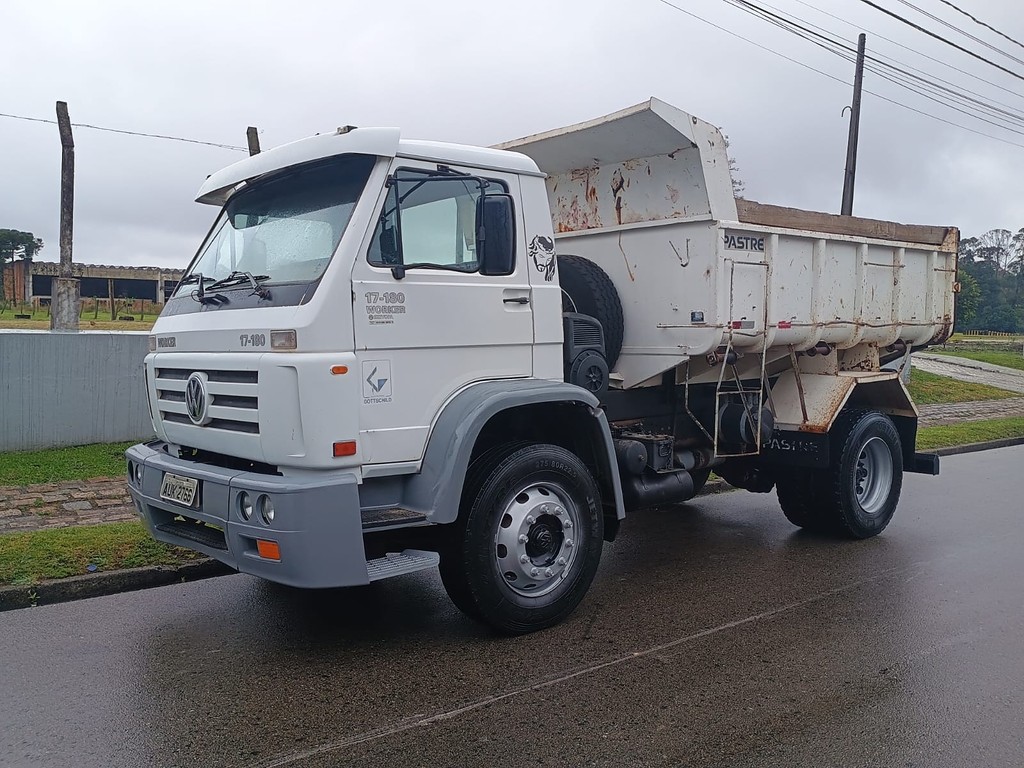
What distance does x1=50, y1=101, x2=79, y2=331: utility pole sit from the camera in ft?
33.8

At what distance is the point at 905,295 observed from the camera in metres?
7.88

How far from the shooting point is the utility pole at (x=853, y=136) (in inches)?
739

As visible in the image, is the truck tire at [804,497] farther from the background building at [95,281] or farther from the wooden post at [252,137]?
the background building at [95,281]

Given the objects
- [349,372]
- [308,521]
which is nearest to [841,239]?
[349,372]

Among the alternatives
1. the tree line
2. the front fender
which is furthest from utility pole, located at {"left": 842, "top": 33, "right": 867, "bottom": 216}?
the tree line

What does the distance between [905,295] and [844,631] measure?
3658 millimetres

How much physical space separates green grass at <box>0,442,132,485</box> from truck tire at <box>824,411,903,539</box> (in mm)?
6539

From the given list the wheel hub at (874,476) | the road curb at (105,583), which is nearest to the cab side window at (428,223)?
the road curb at (105,583)

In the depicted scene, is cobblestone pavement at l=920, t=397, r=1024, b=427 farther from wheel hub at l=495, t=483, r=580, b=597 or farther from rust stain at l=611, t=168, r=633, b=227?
wheel hub at l=495, t=483, r=580, b=597

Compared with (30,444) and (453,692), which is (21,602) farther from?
(30,444)

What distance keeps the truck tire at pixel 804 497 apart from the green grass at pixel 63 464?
6161 mm

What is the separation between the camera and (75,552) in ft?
19.9

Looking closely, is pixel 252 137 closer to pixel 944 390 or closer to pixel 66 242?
pixel 66 242

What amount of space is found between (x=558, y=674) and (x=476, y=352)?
68.5 inches
